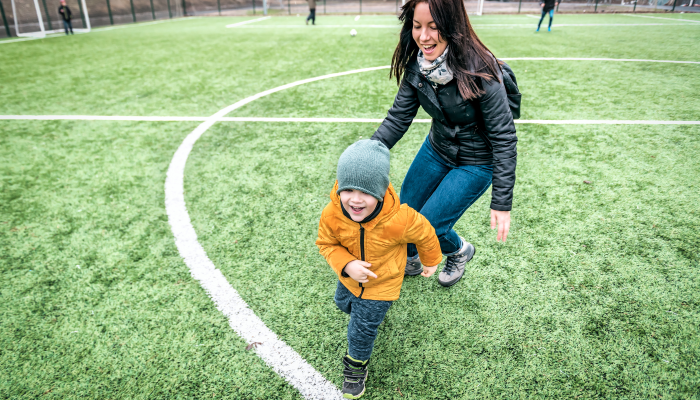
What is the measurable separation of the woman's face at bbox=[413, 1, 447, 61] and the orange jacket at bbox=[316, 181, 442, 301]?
32.1 inches

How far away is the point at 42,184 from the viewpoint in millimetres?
4375

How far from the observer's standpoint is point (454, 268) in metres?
2.95

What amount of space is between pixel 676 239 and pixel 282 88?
6.43m

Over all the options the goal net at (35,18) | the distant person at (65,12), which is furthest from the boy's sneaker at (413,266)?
the distant person at (65,12)

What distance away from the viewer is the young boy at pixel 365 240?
1891 mm

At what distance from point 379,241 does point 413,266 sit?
3.61 ft

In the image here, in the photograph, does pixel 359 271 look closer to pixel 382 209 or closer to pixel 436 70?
pixel 382 209

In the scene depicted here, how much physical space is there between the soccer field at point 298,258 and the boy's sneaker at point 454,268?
10 cm

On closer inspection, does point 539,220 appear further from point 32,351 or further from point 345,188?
point 32,351

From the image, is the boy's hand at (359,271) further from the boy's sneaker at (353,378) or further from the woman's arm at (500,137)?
Answer: the woman's arm at (500,137)

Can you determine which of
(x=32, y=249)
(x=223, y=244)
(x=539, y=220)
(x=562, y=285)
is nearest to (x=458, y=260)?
(x=562, y=285)

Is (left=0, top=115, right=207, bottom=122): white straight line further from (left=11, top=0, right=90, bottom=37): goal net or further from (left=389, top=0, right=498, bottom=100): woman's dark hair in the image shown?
(left=11, top=0, right=90, bottom=37): goal net

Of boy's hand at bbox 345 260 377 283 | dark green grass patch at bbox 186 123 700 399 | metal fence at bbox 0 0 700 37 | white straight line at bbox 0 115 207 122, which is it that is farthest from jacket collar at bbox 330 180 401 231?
metal fence at bbox 0 0 700 37

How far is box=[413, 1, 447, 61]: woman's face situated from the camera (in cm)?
214
